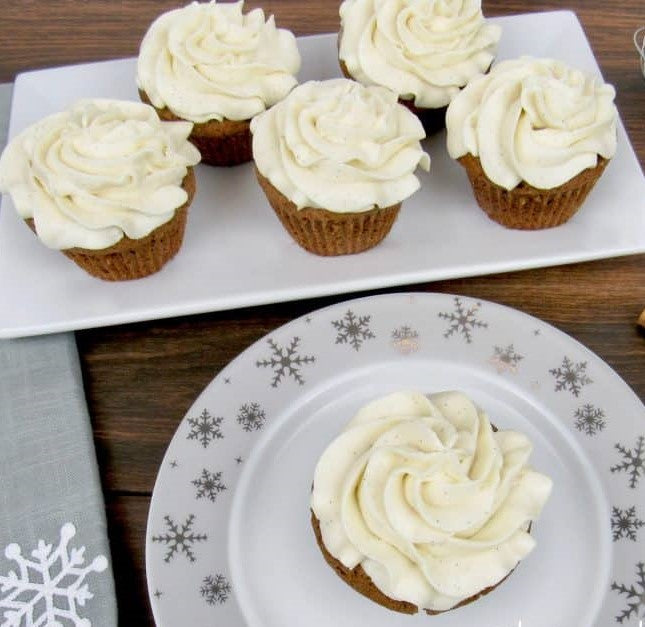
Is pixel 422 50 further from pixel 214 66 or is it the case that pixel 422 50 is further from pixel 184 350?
pixel 184 350

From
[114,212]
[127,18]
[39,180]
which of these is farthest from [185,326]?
[127,18]

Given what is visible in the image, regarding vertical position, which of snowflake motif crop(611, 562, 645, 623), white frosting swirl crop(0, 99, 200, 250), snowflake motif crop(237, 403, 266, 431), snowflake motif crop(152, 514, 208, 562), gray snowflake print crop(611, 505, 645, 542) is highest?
white frosting swirl crop(0, 99, 200, 250)

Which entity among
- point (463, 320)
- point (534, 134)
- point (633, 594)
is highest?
point (534, 134)

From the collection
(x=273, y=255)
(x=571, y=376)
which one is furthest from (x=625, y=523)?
(x=273, y=255)

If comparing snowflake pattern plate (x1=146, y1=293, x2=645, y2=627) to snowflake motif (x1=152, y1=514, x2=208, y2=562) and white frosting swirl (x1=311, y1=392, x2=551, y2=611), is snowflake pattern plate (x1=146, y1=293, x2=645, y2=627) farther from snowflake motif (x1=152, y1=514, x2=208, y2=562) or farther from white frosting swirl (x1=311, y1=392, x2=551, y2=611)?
white frosting swirl (x1=311, y1=392, x2=551, y2=611)

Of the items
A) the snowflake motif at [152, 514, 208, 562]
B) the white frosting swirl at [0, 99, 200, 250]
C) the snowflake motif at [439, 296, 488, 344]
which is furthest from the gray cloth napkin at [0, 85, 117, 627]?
the snowflake motif at [439, 296, 488, 344]

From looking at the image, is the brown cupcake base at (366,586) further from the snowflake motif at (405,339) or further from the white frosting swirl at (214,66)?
the white frosting swirl at (214,66)

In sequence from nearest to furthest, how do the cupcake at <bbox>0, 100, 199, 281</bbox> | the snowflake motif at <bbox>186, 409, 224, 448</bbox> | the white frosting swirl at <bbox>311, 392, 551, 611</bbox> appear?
the white frosting swirl at <bbox>311, 392, 551, 611</bbox>, the snowflake motif at <bbox>186, 409, 224, 448</bbox>, the cupcake at <bbox>0, 100, 199, 281</bbox>
